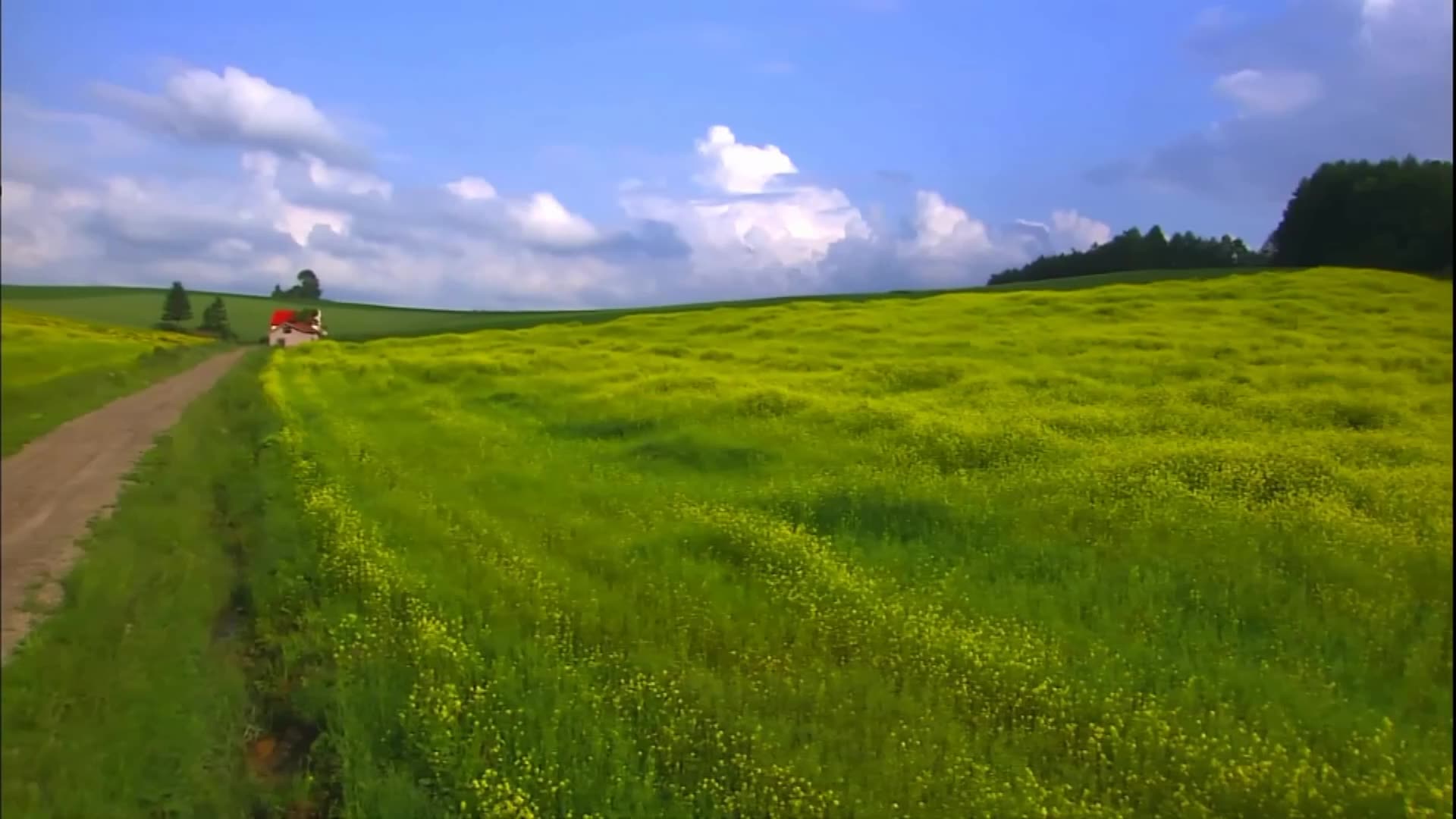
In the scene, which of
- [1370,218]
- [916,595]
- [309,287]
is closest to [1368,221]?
[1370,218]

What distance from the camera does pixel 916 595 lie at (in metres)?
8.41

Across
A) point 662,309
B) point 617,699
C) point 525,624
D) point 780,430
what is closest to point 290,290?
point 525,624

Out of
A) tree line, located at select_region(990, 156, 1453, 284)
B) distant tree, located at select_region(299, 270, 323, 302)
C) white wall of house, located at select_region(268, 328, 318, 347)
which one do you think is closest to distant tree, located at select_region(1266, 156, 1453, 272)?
tree line, located at select_region(990, 156, 1453, 284)

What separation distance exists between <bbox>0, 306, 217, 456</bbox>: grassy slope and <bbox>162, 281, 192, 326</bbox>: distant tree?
1186mm

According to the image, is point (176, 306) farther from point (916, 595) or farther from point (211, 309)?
point (916, 595)

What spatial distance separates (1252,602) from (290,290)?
7419mm

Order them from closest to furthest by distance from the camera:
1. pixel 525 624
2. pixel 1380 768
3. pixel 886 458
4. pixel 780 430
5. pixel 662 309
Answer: pixel 1380 768
pixel 525 624
pixel 886 458
pixel 780 430
pixel 662 309

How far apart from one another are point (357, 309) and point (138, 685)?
346 inches

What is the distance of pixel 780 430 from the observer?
14789 mm

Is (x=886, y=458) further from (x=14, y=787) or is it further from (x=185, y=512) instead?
(x=14, y=787)

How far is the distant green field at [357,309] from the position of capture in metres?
4.05

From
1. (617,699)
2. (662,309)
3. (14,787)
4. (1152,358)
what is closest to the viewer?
(14,787)

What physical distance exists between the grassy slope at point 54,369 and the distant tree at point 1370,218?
729 centimetres

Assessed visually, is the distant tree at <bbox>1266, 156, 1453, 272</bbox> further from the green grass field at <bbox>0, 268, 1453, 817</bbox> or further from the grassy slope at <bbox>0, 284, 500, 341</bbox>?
the grassy slope at <bbox>0, 284, 500, 341</bbox>
